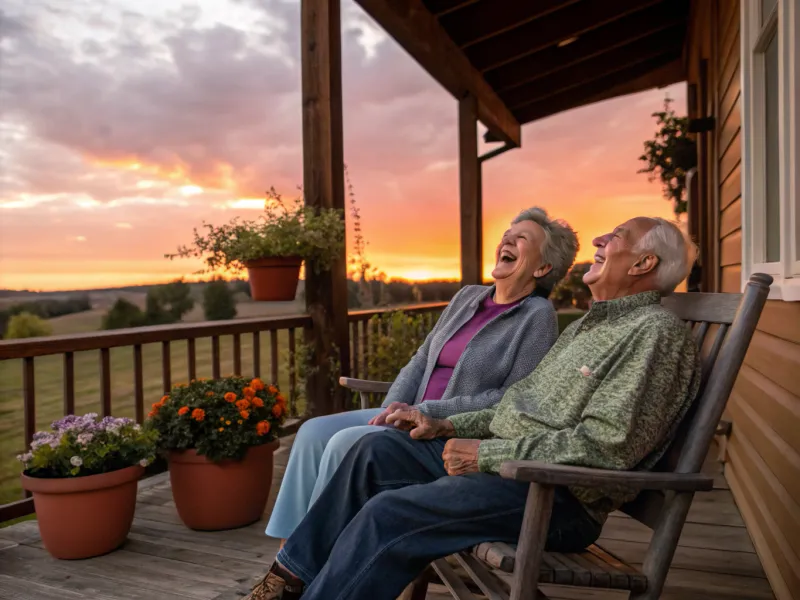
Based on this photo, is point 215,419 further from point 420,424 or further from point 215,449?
point 420,424

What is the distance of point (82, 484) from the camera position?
92.4 inches

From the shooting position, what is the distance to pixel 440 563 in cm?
161

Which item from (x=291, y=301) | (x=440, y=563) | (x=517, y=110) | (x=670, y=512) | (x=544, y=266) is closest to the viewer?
(x=670, y=512)

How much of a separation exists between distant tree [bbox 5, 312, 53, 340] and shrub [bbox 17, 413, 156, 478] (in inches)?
29.8

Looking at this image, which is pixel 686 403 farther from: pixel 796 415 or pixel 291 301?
pixel 291 301

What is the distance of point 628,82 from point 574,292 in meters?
2.45

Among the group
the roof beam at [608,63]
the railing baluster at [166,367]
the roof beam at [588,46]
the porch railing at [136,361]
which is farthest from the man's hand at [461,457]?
the roof beam at [608,63]

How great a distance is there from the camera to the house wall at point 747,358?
6.30 ft

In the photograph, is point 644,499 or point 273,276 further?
point 273,276

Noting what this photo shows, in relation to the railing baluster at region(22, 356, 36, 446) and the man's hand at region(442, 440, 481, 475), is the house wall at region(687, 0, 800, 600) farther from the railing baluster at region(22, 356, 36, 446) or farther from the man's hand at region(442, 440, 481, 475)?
the railing baluster at region(22, 356, 36, 446)

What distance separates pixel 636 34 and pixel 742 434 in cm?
434

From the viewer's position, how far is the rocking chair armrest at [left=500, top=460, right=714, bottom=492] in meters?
1.21

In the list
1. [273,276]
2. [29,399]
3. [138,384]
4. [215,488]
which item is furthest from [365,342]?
[29,399]

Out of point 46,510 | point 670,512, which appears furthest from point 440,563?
point 46,510
